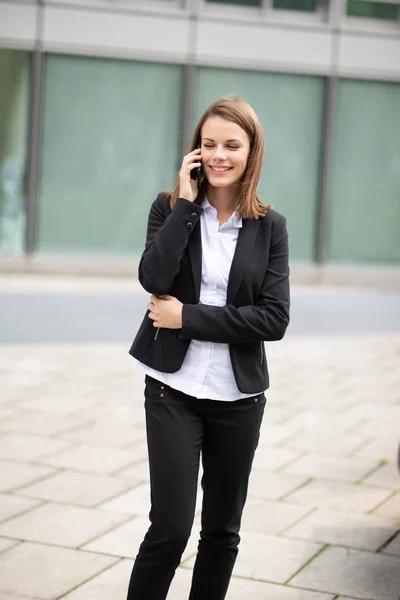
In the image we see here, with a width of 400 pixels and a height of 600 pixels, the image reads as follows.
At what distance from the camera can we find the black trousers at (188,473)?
3.46 meters

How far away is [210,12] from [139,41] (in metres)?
1.22

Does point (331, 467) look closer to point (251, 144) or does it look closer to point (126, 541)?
point (126, 541)

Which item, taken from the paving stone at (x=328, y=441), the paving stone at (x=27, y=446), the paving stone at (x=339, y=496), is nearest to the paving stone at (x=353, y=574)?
the paving stone at (x=339, y=496)

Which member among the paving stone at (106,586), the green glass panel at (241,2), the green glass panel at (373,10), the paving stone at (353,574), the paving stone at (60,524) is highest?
the green glass panel at (373,10)

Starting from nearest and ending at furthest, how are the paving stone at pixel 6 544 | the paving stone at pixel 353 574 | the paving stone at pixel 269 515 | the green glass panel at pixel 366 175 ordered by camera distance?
the paving stone at pixel 353 574 → the paving stone at pixel 6 544 → the paving stone at pixel 269 515 → the green glass panel at pixel 366 175

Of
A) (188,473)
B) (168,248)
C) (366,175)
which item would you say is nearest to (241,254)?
(168,248)

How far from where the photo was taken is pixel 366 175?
56.5ft

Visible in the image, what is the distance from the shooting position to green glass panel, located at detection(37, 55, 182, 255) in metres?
15.9

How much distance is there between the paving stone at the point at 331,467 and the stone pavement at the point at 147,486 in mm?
12

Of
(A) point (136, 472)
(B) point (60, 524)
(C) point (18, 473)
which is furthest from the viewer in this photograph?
(A) point (136, 472)

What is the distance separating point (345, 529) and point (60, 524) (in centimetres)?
147

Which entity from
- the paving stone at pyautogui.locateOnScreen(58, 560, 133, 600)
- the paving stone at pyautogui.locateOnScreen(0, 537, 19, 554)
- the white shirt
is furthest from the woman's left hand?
the paving stone at pyautogui.locateOnScreen(0, 537, 19, 554)

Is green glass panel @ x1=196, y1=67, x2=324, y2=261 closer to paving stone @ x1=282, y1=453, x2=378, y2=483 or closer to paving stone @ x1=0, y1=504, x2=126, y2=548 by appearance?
paving stone @ x1=282, y1=453, x2=378, y2=483

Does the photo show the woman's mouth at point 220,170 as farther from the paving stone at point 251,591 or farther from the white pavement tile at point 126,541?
the white pavement tile at point 126,541
